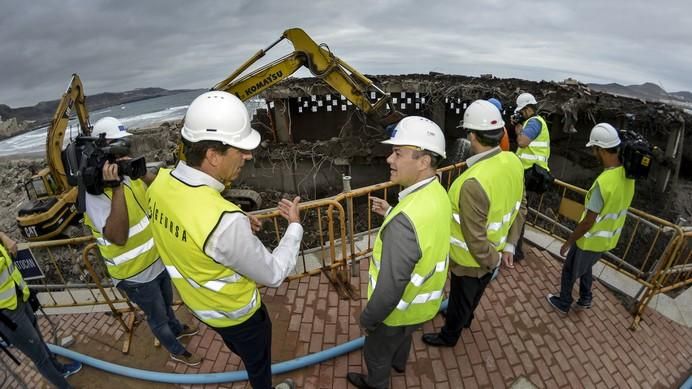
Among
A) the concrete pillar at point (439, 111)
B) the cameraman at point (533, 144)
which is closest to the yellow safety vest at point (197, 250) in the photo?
the cameraman at point (533, 144)

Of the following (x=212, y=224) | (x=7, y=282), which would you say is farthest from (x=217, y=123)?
(x=7, y=282)

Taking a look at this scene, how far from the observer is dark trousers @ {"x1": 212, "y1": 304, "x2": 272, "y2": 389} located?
85.0 inches

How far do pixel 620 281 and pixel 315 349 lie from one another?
4.31 m

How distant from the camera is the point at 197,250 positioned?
1.72 m

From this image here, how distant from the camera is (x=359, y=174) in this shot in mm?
13555

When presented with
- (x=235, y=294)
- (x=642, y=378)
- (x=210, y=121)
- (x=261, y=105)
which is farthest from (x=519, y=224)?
(x=261, y=105)

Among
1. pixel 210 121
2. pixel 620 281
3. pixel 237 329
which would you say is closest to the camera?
pixel 210 121

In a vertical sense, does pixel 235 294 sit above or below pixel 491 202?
below

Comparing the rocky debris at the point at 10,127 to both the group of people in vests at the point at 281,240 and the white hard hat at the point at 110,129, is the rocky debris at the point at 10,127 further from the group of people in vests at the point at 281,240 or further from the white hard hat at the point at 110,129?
the group of people in vests at the point at 281,240

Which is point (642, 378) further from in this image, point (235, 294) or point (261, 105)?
point (261, 105)

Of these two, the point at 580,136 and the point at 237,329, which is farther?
the point at 580,136

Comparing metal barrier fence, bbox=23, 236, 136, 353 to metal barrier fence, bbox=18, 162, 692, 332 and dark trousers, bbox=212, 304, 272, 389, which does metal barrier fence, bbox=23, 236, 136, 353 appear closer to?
metal barrier fence, bbox=18, 162, 692, 332

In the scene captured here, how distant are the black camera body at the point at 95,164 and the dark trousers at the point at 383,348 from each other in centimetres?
222

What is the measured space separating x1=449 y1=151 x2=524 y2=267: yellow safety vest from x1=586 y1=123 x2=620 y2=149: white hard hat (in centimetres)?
132
